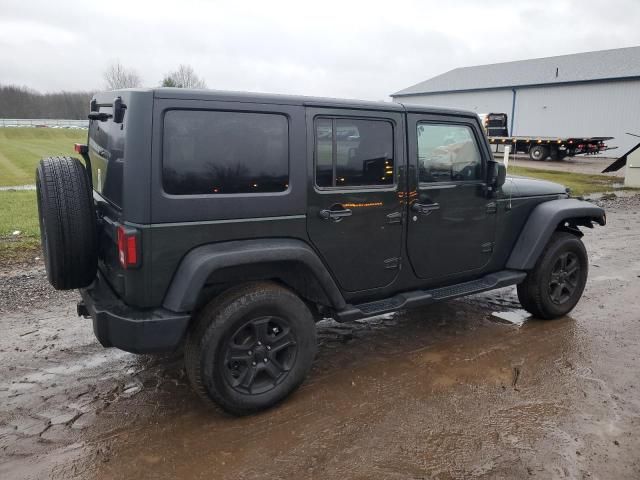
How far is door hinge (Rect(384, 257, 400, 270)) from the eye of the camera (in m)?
3.90

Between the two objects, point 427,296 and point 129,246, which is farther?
point 427,296

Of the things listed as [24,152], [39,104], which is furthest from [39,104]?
[24,152]

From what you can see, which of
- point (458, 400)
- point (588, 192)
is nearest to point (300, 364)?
point (458, 400)

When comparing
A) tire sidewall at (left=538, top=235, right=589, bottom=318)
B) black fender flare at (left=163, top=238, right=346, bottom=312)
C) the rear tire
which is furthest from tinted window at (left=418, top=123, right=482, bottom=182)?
the rear tire

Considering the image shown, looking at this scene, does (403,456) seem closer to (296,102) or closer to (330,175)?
(330,175)

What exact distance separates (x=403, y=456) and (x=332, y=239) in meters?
1.43

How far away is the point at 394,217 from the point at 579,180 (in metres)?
16.9

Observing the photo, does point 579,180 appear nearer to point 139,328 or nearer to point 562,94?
point 562,94

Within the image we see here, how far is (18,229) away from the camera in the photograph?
25.5 ft

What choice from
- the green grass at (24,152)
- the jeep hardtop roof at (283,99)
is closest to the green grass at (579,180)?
the jeep hardtop roof at (283,99)

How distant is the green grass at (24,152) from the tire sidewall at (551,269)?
48.6 feet

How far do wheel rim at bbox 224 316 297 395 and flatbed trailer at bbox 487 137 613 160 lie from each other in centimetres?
2428

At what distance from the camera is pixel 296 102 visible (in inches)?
132

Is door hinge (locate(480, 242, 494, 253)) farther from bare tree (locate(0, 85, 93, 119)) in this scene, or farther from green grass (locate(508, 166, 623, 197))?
bare tree (locate(0, 85, 93, 119))
